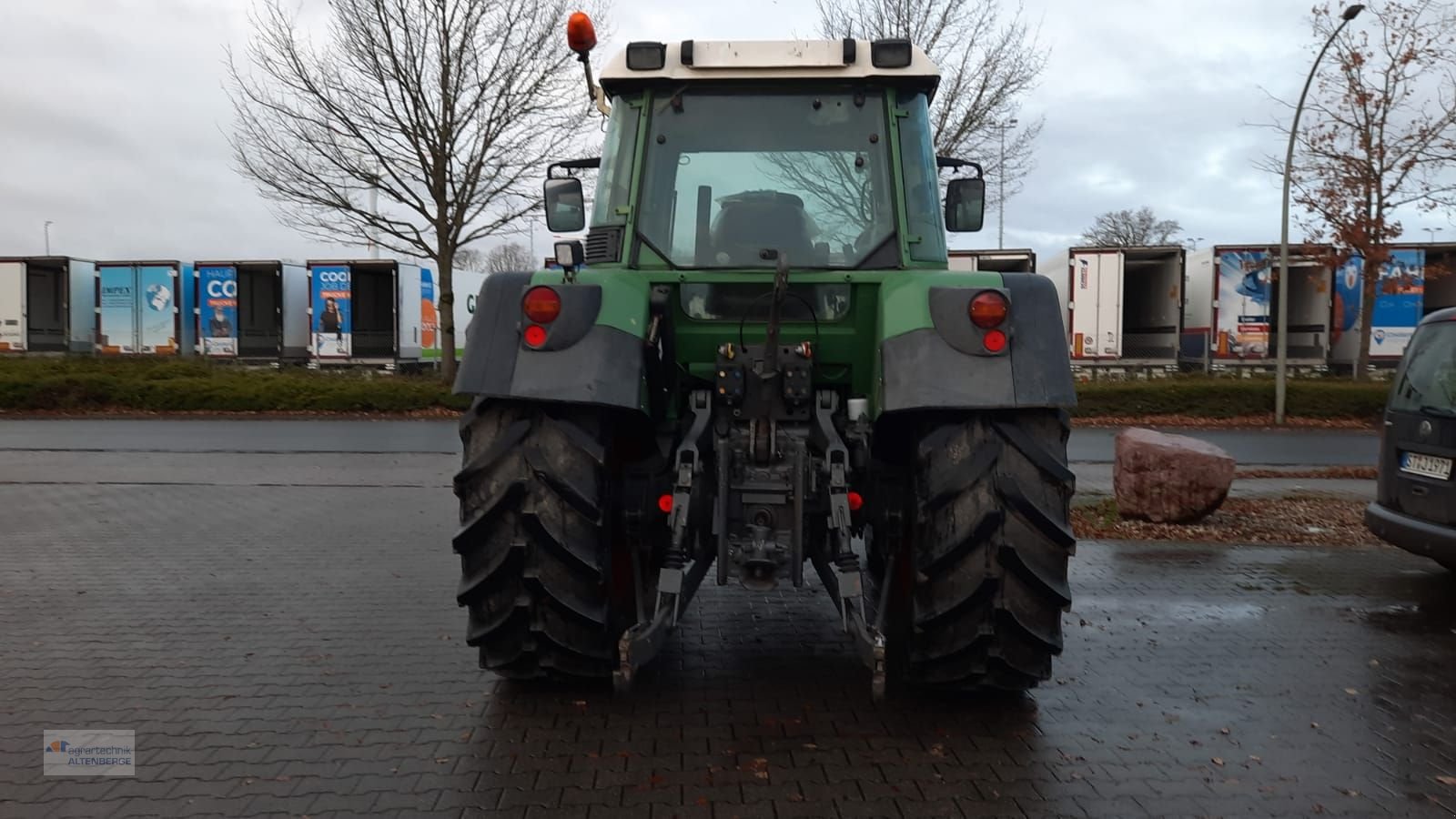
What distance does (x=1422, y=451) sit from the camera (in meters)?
6.91

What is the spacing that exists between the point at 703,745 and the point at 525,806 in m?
0.83

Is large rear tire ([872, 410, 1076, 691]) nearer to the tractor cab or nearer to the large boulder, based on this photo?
the tractor cab

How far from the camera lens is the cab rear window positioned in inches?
272

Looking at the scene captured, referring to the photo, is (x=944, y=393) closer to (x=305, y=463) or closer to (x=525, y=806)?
(x=525, y=806)

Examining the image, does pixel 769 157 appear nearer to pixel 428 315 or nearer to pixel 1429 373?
pixel 1429 373

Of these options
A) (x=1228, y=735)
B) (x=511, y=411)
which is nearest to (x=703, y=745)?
(x=511, y=411)

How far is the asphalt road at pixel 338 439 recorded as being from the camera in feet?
52.5

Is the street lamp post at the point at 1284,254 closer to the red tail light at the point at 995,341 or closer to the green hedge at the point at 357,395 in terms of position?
the green hedge at the point at 357,395

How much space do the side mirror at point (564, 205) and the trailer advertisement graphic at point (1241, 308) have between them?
21.2 meters

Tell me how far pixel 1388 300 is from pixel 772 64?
75.7 ft

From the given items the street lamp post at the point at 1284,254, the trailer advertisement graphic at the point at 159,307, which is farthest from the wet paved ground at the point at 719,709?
the trailer advertisement graphic at the point at 159,307

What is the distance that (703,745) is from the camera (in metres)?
4.19
